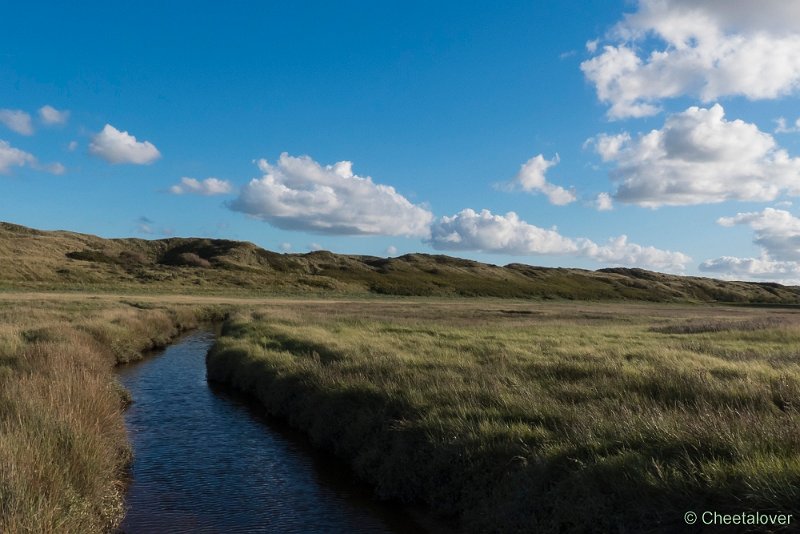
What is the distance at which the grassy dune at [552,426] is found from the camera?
6.36 meters

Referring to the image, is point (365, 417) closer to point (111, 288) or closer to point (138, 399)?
point (138, 399)

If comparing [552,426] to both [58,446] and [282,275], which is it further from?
[282,275]

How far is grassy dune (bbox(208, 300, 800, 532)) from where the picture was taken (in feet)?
20.9

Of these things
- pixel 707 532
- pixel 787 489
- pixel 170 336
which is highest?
pixel 787 489

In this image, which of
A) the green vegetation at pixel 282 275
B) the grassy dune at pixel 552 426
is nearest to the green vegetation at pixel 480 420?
the grassy dune at pixel 552 426

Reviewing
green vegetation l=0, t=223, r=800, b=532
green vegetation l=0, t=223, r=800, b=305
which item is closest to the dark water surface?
green vegetation l=0, t=223, r=800, b=532

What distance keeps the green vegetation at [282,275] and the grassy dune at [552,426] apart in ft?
241

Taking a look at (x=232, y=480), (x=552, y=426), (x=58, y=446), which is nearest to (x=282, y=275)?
(x=232, y=480)

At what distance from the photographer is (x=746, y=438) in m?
7.02

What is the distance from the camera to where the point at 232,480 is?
10.8 meters

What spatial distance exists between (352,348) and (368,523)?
1095 centimetres

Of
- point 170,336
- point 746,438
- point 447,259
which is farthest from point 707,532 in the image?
point 447,259

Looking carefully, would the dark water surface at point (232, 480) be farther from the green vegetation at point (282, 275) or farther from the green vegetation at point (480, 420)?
the green vegetation at point (282, 275)

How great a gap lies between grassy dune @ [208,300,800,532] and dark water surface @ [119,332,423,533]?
2.17ft
